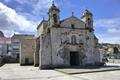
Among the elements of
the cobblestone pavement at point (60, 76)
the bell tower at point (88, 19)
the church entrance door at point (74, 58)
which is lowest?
the cobblestone pavement at point (60, 76)

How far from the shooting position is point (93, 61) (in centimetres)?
3484

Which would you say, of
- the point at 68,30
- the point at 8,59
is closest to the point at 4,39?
the point at 8,59

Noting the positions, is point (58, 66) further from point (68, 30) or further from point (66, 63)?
point (68, 30)

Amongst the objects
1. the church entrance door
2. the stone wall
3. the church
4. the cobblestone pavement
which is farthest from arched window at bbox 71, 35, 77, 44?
the stone wall

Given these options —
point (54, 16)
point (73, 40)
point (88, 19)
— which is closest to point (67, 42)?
point (73, 40)

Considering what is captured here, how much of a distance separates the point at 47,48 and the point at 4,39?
50097mm

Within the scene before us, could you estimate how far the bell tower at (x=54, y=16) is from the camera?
3312 cm

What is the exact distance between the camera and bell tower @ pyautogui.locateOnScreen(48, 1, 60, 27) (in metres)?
33.1

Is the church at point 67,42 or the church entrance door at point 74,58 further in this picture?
the church entrance door at point 74,58

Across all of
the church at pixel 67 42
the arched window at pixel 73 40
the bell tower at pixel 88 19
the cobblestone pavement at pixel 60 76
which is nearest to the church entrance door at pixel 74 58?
the church at pixel 67 42

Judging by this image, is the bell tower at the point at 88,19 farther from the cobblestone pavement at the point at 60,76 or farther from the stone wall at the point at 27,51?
the stone wall at the point at 27,51

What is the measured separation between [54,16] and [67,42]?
15.3ft

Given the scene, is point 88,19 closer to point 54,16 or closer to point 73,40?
point 73,40

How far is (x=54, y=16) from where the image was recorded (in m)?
33.4
